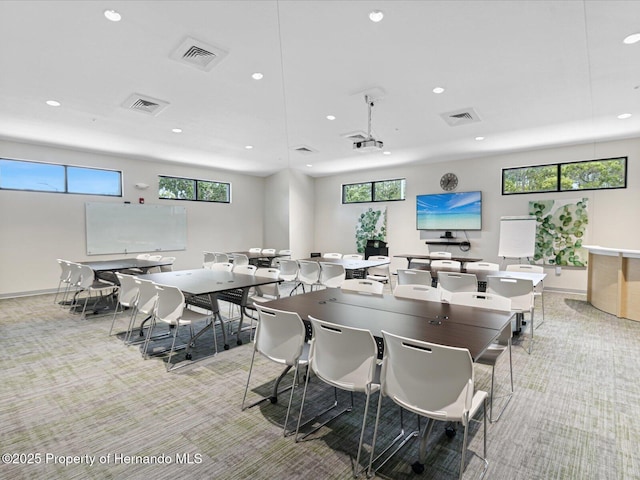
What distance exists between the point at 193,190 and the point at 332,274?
6180mm

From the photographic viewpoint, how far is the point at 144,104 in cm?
507

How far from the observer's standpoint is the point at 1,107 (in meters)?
5.09

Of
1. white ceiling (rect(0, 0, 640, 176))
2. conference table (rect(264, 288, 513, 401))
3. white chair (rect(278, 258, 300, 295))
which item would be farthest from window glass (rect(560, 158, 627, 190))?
conference table (rect(264, 288, 513, 401))

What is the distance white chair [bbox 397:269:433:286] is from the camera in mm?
4734

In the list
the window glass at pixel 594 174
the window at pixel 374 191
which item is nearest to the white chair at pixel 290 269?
the window at pixel 374 191

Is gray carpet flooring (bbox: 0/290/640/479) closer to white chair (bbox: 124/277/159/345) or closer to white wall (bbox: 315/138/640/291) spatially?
white chair (bbox: 124/277/159/345)

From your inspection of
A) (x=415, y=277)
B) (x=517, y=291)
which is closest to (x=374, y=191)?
(x=415, y=277)

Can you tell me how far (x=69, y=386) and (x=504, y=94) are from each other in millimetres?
6162

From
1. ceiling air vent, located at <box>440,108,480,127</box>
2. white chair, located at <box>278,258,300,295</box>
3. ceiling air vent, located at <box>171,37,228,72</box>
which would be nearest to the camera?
ceiling air vent, located at <box>171,37,228,72</box>

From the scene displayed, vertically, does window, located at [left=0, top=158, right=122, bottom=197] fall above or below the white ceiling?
below

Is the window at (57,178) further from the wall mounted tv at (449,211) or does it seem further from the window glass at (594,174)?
the window glass at (594,174)

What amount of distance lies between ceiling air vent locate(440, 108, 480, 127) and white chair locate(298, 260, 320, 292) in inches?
133

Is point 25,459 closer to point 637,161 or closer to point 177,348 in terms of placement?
point 177,348

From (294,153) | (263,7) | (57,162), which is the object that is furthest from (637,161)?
(57,162)
